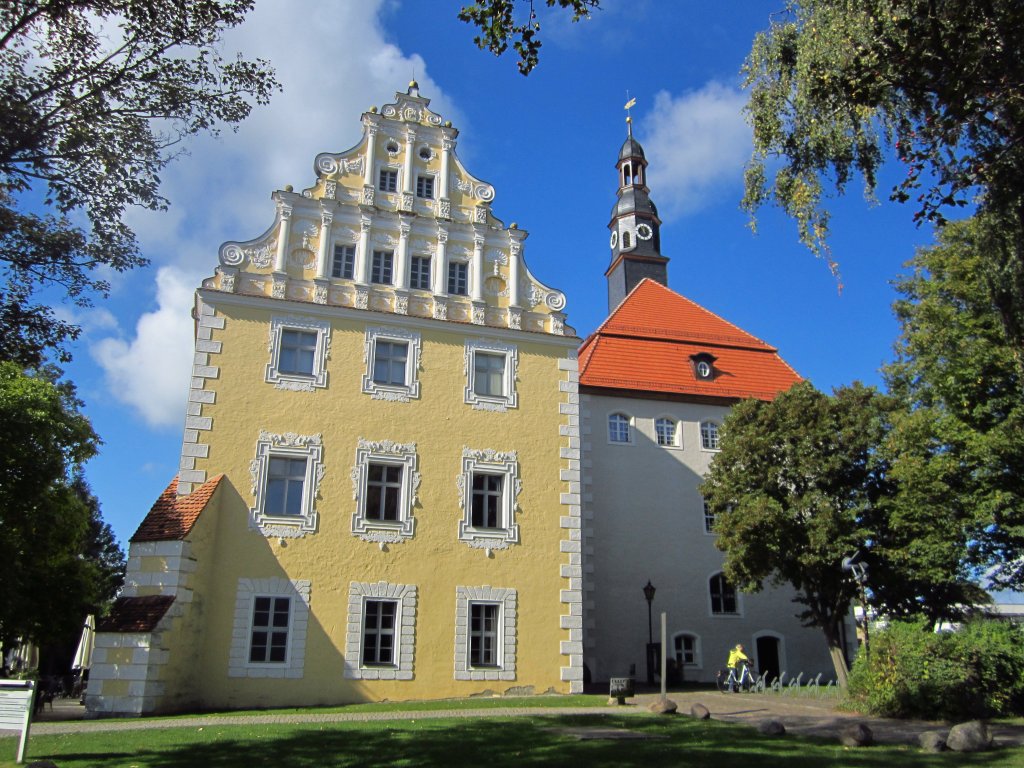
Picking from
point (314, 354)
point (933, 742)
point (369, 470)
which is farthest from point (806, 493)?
point (314, 354)

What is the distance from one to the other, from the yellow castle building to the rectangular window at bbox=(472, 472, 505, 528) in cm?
5

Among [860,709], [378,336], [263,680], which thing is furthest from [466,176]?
[860,709]

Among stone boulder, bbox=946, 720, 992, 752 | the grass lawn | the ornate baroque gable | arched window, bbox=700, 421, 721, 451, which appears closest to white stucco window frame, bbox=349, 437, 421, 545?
the ornate baroque gable

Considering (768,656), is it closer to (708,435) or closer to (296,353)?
(708,435)

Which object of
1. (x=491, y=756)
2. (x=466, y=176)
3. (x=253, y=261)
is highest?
(x=466, y=176)

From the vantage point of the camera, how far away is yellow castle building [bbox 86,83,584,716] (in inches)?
675

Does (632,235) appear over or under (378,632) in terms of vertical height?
over

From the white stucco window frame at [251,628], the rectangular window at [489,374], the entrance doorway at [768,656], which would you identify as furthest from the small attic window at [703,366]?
the white stucco window frame at [251,628]

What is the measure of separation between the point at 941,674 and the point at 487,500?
10.2 metres

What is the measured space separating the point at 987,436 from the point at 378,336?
14333mm

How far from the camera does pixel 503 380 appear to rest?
69.3 feet

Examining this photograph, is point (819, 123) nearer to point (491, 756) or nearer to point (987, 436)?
point (491, 756)

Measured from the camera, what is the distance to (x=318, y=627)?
17875mm

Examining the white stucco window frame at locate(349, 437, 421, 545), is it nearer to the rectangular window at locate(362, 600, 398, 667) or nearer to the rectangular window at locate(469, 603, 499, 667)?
Answer: the rectangular window at locate(362, 600, 398, 667)
